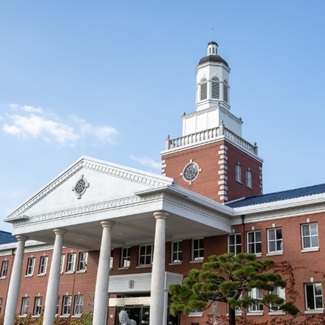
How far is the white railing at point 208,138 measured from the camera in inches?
1476

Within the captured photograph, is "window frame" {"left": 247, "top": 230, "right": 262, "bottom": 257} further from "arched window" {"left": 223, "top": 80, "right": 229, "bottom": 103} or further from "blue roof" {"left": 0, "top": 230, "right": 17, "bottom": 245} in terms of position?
"blue roof" {"left": 0, "top": 230, "right": 17, "bottom": 245}

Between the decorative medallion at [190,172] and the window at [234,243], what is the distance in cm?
646

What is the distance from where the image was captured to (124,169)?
30.4 m

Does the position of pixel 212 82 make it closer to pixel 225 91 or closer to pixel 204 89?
pixel 204 89

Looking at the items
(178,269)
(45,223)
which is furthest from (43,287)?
(178,269)

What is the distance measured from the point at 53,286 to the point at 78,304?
8.39 meters

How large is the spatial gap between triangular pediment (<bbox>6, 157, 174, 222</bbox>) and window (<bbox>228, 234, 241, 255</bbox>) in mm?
7088

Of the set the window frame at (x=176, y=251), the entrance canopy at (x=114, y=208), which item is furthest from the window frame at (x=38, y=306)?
the window frame at (x=176, y=251)

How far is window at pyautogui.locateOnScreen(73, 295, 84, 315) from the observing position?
3981 cm

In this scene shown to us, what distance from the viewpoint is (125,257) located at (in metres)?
37.8

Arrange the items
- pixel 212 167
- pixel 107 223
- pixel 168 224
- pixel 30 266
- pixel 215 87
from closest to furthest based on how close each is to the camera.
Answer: pixel 107 223, pixel 168 224, pixel 212 167, pixel 215 87, pixel 30 266

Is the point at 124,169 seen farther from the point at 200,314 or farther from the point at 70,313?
the point at 70,313

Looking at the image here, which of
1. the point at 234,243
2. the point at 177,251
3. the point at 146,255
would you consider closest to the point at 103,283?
the point at 177,251

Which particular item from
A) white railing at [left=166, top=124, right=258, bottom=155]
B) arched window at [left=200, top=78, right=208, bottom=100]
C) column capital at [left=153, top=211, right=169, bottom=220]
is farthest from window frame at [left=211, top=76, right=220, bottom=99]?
column capital at [left=153, top=211, right=169, bottom=220]
